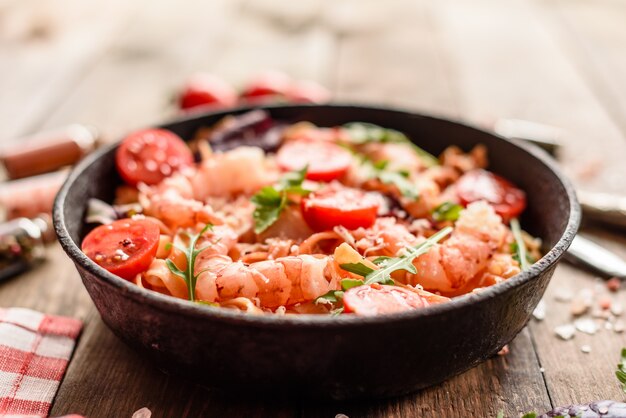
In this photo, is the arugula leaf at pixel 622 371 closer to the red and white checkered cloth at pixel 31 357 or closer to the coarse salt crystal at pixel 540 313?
the coarse salt crystal at pixel 540 313

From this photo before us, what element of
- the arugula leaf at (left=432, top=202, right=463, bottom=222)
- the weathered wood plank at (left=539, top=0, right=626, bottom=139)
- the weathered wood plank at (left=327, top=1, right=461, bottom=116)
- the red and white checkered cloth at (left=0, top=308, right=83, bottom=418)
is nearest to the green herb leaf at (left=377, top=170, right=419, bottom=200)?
the arugula leaf at (left=432, top=202, right=463, bottom=222)

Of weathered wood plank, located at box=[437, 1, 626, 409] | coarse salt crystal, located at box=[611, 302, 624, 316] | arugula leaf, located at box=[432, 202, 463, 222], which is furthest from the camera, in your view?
coarse salt crystal, located at box=[611, 302, 624, 316]

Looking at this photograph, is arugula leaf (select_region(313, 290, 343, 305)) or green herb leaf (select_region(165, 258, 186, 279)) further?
green herb leaf (select_region(165, 258, 186, 279))

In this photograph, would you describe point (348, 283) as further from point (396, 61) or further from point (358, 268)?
point (396, 61)

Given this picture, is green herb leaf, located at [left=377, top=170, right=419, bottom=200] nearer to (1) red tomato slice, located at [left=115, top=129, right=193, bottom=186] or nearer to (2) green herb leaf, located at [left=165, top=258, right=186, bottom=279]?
(1) red tomato slice, located at [left=115, top=129, right=193, bottom=186]

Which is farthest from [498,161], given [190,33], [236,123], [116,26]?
[116,26]

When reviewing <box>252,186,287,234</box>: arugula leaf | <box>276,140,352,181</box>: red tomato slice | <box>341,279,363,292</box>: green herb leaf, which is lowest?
<box>276,140,352,181</box>: red tomato slice
